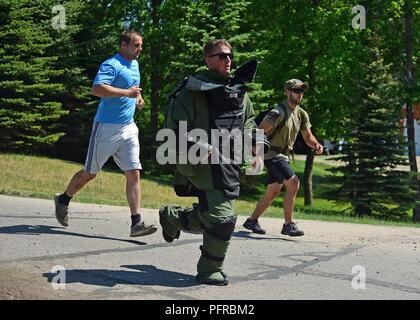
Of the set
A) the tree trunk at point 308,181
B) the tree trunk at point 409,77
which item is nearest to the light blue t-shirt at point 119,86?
the tree trunk at point 409,77

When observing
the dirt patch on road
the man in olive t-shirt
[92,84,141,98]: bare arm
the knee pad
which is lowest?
the dirt patch on road

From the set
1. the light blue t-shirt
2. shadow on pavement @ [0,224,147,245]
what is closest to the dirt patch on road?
shadow on pavement @ [0,224,147,245]

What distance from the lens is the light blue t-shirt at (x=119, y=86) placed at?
19.7 feet

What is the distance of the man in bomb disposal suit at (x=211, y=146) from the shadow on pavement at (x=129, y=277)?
191mm

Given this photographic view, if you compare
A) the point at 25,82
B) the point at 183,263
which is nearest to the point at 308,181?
A: the point at 25,82

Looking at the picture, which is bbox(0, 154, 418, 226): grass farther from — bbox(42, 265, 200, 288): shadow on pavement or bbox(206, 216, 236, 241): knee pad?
bbox(206, 216, 236, 241): knee pad

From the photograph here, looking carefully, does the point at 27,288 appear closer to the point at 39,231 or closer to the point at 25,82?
the point at 39,231

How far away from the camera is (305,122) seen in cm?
734

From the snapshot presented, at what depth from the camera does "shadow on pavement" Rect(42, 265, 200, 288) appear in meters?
4.36

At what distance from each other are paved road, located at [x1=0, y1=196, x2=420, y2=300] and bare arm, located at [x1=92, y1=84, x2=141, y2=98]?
4.91 ft

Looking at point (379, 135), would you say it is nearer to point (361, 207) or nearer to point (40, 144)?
point (361, 207)

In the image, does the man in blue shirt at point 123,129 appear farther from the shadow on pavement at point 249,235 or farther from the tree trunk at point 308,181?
the tree trunk at point 308,181

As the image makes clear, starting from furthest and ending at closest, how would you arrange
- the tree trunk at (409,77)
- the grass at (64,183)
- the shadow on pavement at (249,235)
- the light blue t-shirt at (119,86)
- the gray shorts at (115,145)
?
the tree trunk at (409,77) < the grass at (64,183) < the shadow on pavement at (249,235) < the gray shorts at (115,145) < the light blue t-shirt at (119,86)
